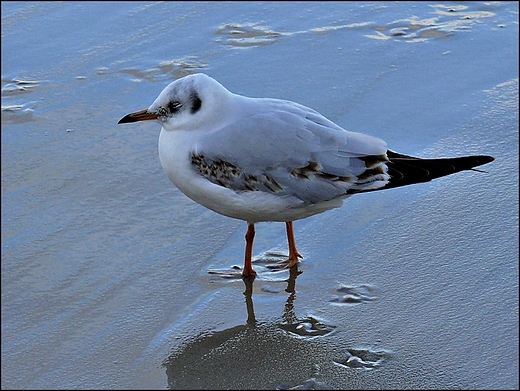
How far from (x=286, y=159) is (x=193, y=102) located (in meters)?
0.53

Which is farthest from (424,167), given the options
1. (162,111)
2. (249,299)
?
(162,111)

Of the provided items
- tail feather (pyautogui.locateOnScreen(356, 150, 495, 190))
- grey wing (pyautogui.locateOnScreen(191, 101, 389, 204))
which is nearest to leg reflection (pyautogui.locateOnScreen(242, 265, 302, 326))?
grey wing (pyautogui.locateOnScreen(191, 101, 389, 204))

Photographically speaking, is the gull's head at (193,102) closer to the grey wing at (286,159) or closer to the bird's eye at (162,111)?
the bird's eye at (162,111)

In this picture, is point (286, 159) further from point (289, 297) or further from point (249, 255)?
point (289, 297)

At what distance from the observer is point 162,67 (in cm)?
600

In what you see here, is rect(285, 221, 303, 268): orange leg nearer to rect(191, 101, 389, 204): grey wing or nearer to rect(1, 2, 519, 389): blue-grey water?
rect(1, 2, 519, 389): blue-grey water

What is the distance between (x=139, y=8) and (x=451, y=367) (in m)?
4.42

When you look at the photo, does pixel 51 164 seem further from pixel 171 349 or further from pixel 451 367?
pixel 451 367

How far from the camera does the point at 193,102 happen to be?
4.10 m

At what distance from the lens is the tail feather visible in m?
3.99

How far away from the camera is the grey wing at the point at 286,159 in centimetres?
396

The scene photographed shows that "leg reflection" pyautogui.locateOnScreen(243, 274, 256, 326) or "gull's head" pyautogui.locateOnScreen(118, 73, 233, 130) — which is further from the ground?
"gull's head" pyautogui.locateOnScreen(118, 73, 233, 130)

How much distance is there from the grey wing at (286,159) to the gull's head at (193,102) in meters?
0.11

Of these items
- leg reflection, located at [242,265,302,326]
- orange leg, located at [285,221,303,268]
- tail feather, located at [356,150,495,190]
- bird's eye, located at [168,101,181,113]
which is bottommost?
leg reflection, located at [242,265,302,326]
